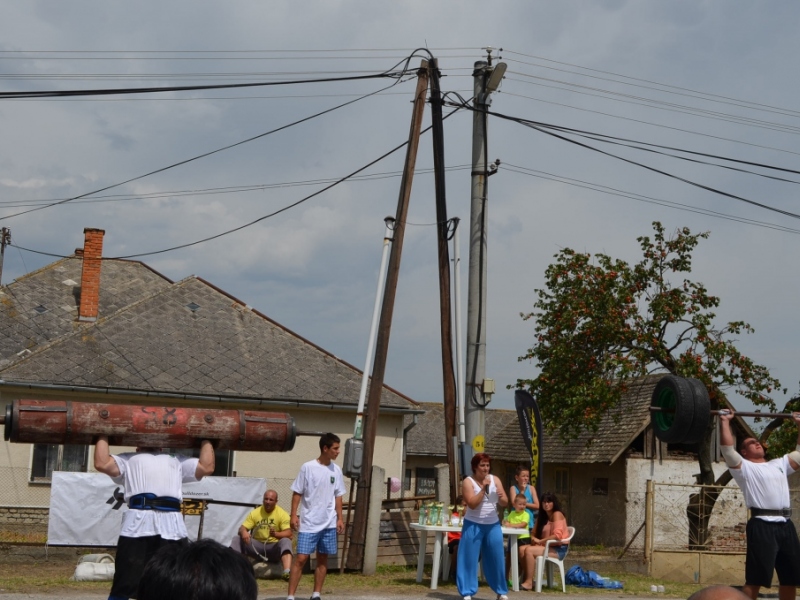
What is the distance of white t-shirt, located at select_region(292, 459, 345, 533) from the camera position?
9930 millimetres

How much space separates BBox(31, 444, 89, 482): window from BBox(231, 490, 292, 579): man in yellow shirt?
28.3ft

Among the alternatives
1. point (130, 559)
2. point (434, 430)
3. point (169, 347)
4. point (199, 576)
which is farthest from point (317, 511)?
point (434, 430)

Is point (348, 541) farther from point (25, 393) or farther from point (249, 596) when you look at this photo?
point (249, 596)

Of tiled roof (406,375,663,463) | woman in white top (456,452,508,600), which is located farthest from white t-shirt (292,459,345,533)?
tiled roof (406,375,663,463)

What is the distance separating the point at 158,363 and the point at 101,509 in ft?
25.9

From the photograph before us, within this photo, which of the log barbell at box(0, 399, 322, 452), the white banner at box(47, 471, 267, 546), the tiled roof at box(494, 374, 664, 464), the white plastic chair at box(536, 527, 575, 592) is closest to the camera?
the log barbell at box(0, 399, 322, 452)

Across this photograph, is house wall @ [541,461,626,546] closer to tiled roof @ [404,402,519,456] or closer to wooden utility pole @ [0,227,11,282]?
tiled roof @ [404,402,519,456]

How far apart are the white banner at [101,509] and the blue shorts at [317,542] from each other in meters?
4.63

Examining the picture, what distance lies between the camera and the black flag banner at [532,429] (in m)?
13.3

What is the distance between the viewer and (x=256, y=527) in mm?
12984

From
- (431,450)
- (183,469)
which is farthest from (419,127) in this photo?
(431,450)

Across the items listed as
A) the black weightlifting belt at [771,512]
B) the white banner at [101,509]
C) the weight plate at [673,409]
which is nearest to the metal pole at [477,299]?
Result: the white banner at [101,509]

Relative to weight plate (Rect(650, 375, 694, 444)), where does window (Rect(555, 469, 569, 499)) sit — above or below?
below

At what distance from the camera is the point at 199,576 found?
2219 mm
